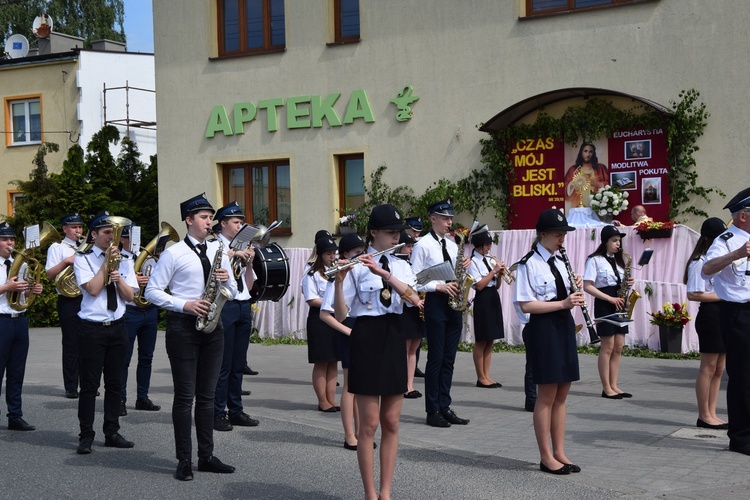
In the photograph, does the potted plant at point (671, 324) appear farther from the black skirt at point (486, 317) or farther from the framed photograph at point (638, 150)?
the black skirt at point (486, 317)

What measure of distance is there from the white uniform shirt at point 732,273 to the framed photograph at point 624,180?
29.0 feet

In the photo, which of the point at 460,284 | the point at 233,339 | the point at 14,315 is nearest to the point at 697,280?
the point at 460,284

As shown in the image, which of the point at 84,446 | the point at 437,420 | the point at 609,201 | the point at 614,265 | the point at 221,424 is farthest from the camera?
the point at 609,201

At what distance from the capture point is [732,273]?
8383 mm

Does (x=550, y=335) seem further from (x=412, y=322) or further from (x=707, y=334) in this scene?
(x=412, y=322)

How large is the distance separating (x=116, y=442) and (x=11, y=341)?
1.88m

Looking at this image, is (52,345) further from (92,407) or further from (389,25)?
(92,407)

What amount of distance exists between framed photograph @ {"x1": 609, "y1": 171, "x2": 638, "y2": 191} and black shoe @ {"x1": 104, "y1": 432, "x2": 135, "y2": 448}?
35.4ft

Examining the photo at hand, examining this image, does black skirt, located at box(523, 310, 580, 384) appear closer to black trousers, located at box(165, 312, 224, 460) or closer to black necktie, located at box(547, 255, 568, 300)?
black necktie, located at box(547, 255, 568, 300)

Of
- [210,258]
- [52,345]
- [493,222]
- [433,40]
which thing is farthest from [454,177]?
[210,258]

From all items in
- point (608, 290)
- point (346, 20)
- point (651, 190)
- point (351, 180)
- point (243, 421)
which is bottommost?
point (243, 421)

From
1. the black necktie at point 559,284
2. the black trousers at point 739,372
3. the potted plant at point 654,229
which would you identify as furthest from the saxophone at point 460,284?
the potted plant at point 654,229

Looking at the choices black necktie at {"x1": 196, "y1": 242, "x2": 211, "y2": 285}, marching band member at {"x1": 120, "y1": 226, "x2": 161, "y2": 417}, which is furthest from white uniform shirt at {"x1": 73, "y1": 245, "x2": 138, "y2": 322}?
marching band member at {"x1": 120, "y1": 226, "x2": 161, "y2": 417}

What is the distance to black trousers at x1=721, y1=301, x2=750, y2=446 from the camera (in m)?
8.32
